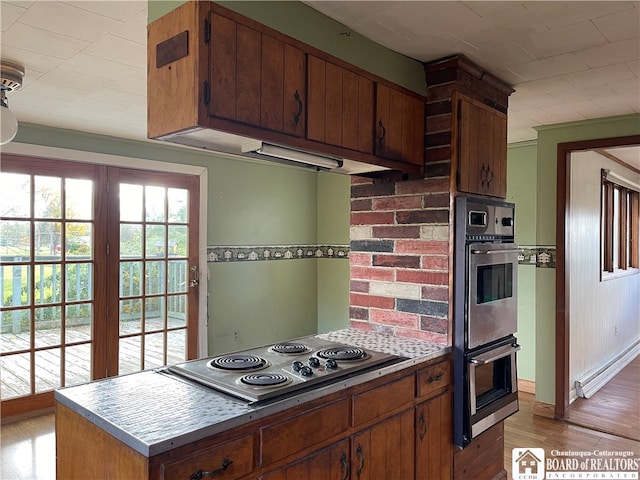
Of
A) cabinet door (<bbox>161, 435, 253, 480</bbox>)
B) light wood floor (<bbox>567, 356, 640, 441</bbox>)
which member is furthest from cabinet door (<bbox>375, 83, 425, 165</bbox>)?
light wood floor (<bbox>567, 356, 640, 441</bbox>)

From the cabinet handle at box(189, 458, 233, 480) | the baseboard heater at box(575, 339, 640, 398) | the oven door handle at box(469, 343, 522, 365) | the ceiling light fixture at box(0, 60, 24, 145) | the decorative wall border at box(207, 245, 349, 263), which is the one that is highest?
the ceiling light fixture at box(0, 60, 24, 145)

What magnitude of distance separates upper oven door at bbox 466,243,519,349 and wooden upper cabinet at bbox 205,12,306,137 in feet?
3.68

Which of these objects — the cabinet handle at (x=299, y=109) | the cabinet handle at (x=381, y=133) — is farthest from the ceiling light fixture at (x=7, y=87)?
the cabinet handle at (x=381, y=133)

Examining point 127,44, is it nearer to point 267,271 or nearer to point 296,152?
point 296,152

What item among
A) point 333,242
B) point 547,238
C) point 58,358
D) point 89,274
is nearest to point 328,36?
point 547,238

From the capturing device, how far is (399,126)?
2.27 metres

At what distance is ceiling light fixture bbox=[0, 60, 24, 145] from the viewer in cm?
238

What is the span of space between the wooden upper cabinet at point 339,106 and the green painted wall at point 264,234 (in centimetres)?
261

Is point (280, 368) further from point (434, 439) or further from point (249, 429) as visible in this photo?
point (434, 439)

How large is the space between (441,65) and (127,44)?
149cm

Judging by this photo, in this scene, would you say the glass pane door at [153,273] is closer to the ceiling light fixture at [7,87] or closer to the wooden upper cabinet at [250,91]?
the ceiling light fixture at [7,87]

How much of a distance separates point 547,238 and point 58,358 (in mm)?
3882

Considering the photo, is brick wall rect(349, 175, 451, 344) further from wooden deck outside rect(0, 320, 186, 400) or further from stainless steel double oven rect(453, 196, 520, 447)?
wooden deck outside rect(0, 320, 186, 400)

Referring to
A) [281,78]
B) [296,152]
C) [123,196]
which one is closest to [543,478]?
[296,152]
